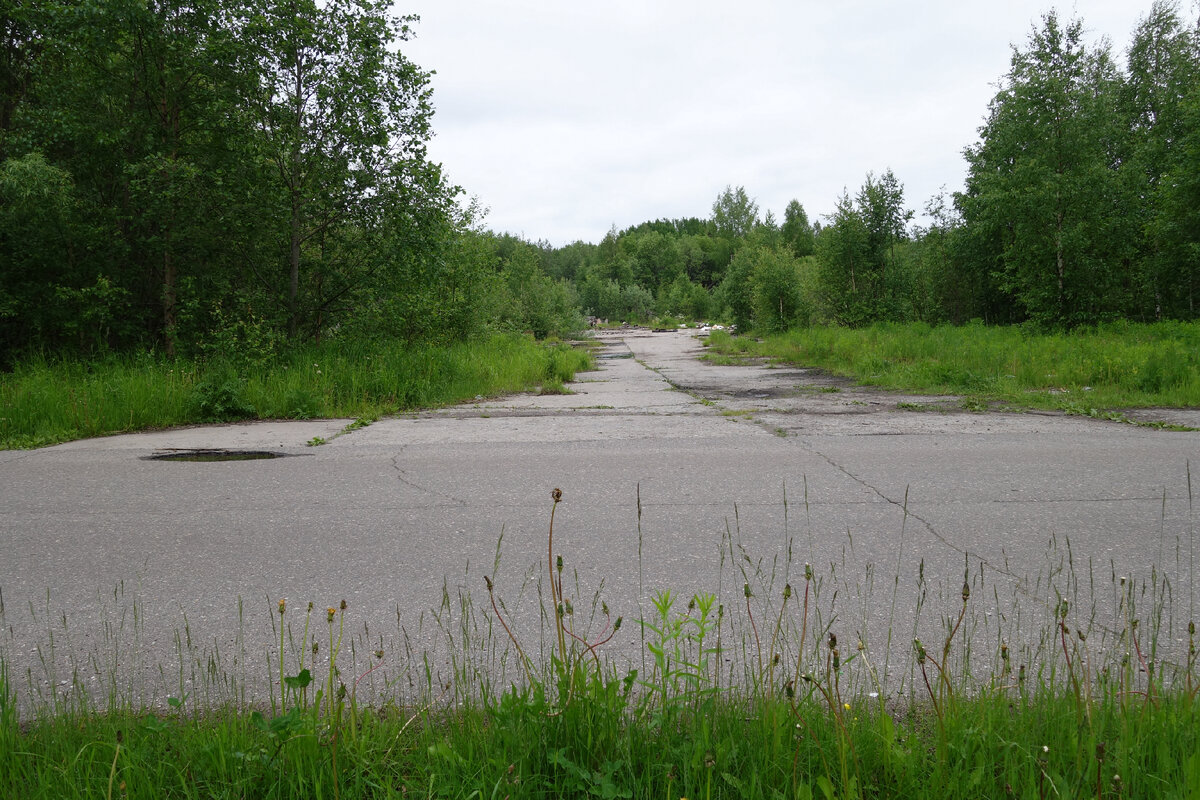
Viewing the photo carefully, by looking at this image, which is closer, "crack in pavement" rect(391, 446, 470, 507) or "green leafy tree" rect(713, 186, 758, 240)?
"crack in pavement" rect(391, 446, 470, 507)

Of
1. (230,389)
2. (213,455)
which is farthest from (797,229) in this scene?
(213,455)

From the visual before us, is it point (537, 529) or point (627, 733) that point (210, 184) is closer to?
point (537, 529)

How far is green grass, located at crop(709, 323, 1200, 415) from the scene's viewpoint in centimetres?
1077

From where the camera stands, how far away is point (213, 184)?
41.0 ft

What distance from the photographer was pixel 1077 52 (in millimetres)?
25703

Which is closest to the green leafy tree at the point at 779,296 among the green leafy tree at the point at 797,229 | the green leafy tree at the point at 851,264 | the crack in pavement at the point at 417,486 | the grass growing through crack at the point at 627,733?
the green leafy tree at the point at 851,264

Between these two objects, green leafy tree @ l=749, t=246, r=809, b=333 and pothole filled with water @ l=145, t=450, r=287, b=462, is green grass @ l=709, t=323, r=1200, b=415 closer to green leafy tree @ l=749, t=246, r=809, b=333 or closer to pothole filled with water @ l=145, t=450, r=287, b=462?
pothole filled with water @ l=145, t=450, r=287, b=462

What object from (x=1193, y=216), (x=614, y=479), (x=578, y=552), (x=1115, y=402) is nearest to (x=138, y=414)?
(x=614, y=479)

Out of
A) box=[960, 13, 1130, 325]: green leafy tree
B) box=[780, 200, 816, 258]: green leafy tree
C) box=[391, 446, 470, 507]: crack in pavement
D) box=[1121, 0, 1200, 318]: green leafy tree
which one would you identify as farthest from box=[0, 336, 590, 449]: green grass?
box=[780, 200, 816, 258]: green leafy tree

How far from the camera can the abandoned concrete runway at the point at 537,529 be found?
10.4 ft

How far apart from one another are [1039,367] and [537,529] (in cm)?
1265

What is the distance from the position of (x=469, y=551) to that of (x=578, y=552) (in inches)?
25.4

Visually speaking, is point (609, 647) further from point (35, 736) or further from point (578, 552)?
point (35, 736)

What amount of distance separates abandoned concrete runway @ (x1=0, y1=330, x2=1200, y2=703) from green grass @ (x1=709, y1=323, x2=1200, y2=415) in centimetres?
289
